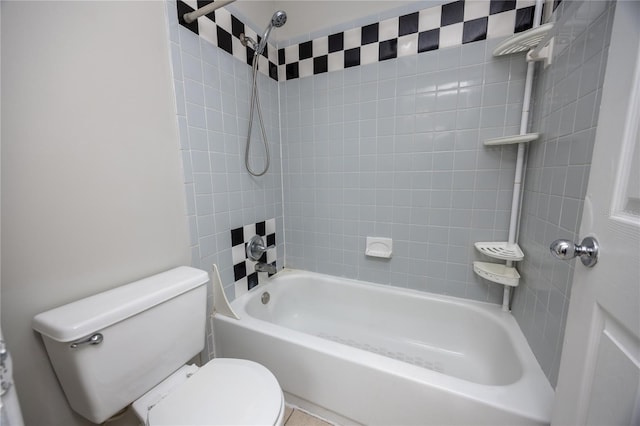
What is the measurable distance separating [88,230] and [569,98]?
1.64m

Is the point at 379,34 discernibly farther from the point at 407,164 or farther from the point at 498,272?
the point at 498,272

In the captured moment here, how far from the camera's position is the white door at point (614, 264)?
15.9 inches

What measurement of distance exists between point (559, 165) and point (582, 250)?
1.72 feet

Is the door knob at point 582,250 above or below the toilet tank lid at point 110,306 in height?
above

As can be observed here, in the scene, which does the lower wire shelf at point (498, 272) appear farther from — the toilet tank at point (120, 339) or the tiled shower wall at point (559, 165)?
the toilet tank at point (120, 339)

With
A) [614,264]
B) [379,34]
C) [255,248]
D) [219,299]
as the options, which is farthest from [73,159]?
[379,34]

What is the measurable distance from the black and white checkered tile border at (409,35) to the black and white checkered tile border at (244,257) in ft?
3.35

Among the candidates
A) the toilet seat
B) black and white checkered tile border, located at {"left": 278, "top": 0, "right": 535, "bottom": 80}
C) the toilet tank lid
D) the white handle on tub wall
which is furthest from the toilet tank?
black and white checkered tile border, located at {"left": 278, "top": 0, "right": 535, "bottom": 80}

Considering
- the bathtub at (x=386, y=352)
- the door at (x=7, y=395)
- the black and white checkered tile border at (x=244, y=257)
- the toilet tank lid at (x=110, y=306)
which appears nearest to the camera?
the door at (x=7, y=395)

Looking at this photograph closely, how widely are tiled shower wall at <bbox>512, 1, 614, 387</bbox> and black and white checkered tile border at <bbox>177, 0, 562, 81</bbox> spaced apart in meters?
0.29

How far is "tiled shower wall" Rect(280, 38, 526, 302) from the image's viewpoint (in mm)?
1218

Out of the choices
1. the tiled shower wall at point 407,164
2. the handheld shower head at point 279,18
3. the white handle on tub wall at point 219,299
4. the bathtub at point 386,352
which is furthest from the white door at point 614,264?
the white handle on tub wall at point 219,299

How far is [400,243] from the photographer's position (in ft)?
4.84

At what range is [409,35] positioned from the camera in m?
1.29
